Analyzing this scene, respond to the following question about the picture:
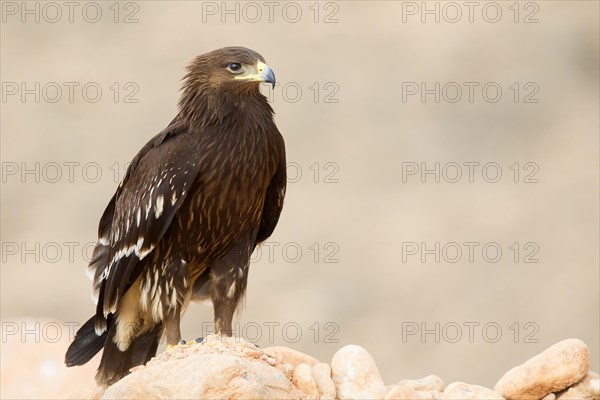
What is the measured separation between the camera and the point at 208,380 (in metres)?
5.98

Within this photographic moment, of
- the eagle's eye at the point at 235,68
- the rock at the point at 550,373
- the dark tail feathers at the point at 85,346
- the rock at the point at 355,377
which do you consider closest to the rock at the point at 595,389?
the rock at the point at 550,373

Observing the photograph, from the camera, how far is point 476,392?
6.52 metres

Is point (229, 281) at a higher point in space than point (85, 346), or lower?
higher

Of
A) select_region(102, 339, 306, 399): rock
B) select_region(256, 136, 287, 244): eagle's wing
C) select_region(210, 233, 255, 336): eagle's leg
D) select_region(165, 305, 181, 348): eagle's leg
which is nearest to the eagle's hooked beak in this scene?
select_region(256, 136, 287, 244): eagle's wing

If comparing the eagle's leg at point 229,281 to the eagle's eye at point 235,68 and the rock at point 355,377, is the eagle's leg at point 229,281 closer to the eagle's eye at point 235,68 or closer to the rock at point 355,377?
the eagle's eye at point 235,68

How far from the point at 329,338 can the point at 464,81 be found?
5.03m

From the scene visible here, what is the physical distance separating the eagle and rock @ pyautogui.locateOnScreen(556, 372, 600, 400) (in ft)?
7.34

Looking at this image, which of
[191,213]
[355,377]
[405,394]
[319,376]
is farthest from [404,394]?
[191,213]

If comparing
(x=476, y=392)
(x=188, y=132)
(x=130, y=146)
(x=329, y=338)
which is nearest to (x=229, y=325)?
(x=188, y=132)

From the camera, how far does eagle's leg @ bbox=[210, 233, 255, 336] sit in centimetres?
782

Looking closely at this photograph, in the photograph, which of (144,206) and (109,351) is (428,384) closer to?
(144,206)

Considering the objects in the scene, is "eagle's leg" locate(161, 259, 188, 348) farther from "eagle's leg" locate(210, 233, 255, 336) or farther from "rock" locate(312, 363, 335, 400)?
"rock" locate(312, 363, 335, 400)

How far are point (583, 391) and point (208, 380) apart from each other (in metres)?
1.95

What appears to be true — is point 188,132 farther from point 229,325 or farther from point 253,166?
point 229,325
